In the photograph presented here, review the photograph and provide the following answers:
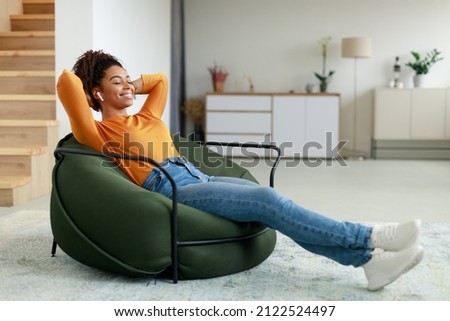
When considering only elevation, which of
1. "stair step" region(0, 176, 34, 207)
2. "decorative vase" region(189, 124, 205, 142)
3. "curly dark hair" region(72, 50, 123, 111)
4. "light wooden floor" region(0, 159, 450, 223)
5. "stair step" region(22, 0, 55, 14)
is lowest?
"light wooden floor" region(0, 159, 450, 223)

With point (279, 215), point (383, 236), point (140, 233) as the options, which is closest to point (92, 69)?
point (140, 233)

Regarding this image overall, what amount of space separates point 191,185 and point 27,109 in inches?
123

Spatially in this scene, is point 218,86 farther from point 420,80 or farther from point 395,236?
point 395,236

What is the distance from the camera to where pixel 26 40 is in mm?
6535

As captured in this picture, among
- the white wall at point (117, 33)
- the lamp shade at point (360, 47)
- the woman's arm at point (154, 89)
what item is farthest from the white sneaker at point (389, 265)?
the lamp shade at point (360, 47)

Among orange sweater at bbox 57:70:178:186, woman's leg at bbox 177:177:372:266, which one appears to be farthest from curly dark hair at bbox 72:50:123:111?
woman's leg at bbox 177:177:372:266

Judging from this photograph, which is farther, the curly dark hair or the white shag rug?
the curly dark hair

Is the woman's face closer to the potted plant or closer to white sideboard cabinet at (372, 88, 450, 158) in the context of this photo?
white sideboard cabinet at (372, 88, 450, 158)

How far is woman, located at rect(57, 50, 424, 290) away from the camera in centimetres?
226

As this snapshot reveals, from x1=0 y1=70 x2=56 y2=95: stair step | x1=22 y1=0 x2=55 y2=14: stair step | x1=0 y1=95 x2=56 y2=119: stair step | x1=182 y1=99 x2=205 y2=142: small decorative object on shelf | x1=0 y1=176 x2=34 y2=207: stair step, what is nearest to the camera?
x1=0 y1=176 x2=34 y2=207: stair step

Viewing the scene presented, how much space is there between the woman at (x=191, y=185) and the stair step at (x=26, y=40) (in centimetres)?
369

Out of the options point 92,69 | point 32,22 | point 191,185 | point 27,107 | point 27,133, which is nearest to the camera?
point 191,185

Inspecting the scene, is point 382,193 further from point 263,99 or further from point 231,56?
point 231,56

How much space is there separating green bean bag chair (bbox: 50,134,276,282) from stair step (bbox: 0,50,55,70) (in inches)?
139
